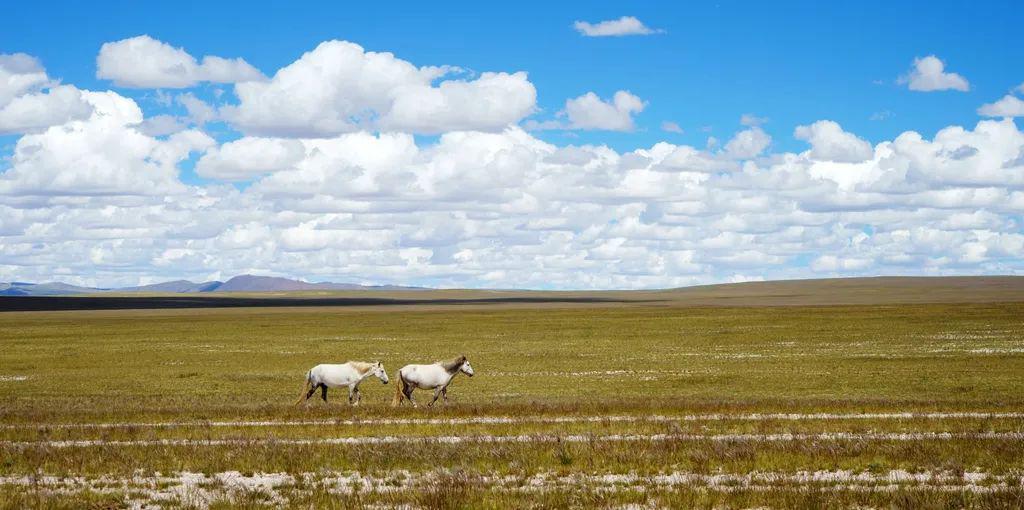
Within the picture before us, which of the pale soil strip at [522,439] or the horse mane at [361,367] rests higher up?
the horse mane at [361,367]

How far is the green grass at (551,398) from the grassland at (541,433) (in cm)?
9

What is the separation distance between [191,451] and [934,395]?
28.4m

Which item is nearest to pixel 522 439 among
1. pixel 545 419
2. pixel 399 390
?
pixel 545 419

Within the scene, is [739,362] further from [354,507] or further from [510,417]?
[354,507]

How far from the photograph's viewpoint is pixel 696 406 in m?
30.3

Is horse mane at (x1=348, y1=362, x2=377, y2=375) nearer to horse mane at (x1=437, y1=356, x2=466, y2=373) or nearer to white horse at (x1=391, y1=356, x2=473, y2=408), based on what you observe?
white horse at (x1=391, y1=356, x2=473, y2=408)

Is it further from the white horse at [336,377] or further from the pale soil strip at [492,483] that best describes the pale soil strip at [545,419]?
the pale soil strip at [492,483]

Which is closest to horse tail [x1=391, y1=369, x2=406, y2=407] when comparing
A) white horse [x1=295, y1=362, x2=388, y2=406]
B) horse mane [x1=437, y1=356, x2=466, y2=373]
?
horse mane [x1=437, y1=356, x2=466, y2=373]

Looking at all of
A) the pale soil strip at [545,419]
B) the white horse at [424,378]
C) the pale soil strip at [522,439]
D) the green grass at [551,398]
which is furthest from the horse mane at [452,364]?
the pale soil strip at [522,439]

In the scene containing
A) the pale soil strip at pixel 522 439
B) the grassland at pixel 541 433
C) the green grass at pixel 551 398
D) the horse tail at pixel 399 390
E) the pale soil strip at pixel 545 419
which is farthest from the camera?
the horse tail at pixel 399 390

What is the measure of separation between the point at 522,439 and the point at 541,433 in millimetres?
1416

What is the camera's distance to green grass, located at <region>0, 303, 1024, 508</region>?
17484mm

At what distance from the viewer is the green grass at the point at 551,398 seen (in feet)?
57.4

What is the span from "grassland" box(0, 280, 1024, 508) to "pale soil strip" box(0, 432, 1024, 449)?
0.10m
